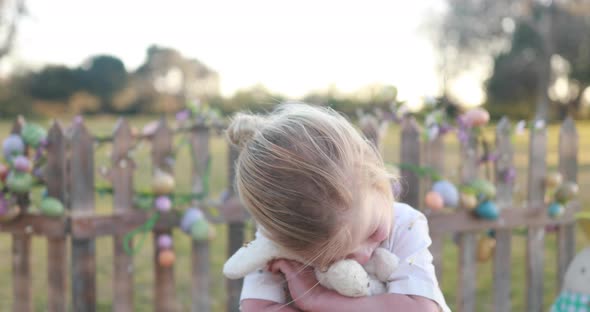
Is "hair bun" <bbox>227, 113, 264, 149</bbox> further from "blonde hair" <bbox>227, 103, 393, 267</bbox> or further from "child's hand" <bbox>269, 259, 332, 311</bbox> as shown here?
"child's hand" <bbox>269, 259, 332, 311</bbox>

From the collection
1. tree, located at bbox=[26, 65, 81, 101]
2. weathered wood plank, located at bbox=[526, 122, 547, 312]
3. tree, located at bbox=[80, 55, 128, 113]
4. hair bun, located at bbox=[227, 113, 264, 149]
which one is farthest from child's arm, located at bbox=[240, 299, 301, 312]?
tree, located at bbox=[26, 65, 81, 101]

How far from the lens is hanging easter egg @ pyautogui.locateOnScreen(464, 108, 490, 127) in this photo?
279cm

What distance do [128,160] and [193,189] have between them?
0.38m

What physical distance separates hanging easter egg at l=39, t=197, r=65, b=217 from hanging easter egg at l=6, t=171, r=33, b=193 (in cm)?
11

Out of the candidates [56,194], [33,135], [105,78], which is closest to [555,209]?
[56,194]

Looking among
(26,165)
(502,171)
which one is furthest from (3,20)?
(502,171)

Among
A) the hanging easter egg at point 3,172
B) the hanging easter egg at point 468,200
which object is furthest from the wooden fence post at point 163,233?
the hanging easter egg at point 468,200

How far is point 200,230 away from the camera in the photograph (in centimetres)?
273

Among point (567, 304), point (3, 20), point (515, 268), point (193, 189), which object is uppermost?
point (3, 20)

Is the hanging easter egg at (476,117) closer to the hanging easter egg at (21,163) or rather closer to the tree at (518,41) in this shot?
the hanging easter egg at (21,163)

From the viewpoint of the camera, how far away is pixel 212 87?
15.7 metres

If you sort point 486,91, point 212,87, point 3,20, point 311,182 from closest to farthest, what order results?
point 311,182 < point 3,20 < point 212,87 < point 486,91

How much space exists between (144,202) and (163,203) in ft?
0.38

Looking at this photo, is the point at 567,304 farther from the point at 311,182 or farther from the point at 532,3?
the point at 532,3
